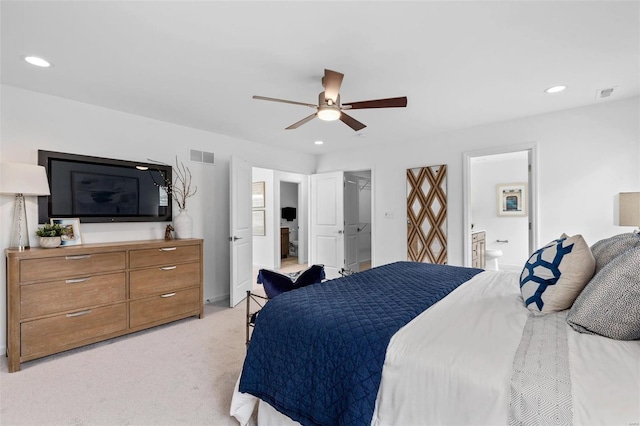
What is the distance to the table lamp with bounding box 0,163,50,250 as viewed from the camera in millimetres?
2461

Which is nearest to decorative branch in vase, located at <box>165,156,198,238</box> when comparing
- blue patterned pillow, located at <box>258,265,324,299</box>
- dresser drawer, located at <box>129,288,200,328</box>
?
dresser drawer, located at <box>129,288,200,328</box>

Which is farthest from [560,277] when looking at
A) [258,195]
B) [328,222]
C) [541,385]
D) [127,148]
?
[258,195]

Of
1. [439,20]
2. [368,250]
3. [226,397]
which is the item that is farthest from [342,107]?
[368,250]

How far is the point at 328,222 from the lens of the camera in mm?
5602

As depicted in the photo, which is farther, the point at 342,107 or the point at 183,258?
the point at 183,258

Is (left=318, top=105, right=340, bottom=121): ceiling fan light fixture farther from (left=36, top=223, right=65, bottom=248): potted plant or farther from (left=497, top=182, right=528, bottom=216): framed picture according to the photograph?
(left=497, top=182, right=528, bottom=216): framed picture

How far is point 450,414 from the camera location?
3.37ft

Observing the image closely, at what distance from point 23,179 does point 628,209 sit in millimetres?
5008

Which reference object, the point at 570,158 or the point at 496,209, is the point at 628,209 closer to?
the point at 570,158

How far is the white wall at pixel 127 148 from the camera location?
8.98 ft

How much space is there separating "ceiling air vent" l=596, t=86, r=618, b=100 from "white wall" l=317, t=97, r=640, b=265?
0.77 ft

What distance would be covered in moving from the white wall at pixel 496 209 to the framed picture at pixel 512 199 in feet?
0.25

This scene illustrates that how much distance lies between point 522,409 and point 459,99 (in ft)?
9.41

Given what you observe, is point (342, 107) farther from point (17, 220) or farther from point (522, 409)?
point (17, 220)
